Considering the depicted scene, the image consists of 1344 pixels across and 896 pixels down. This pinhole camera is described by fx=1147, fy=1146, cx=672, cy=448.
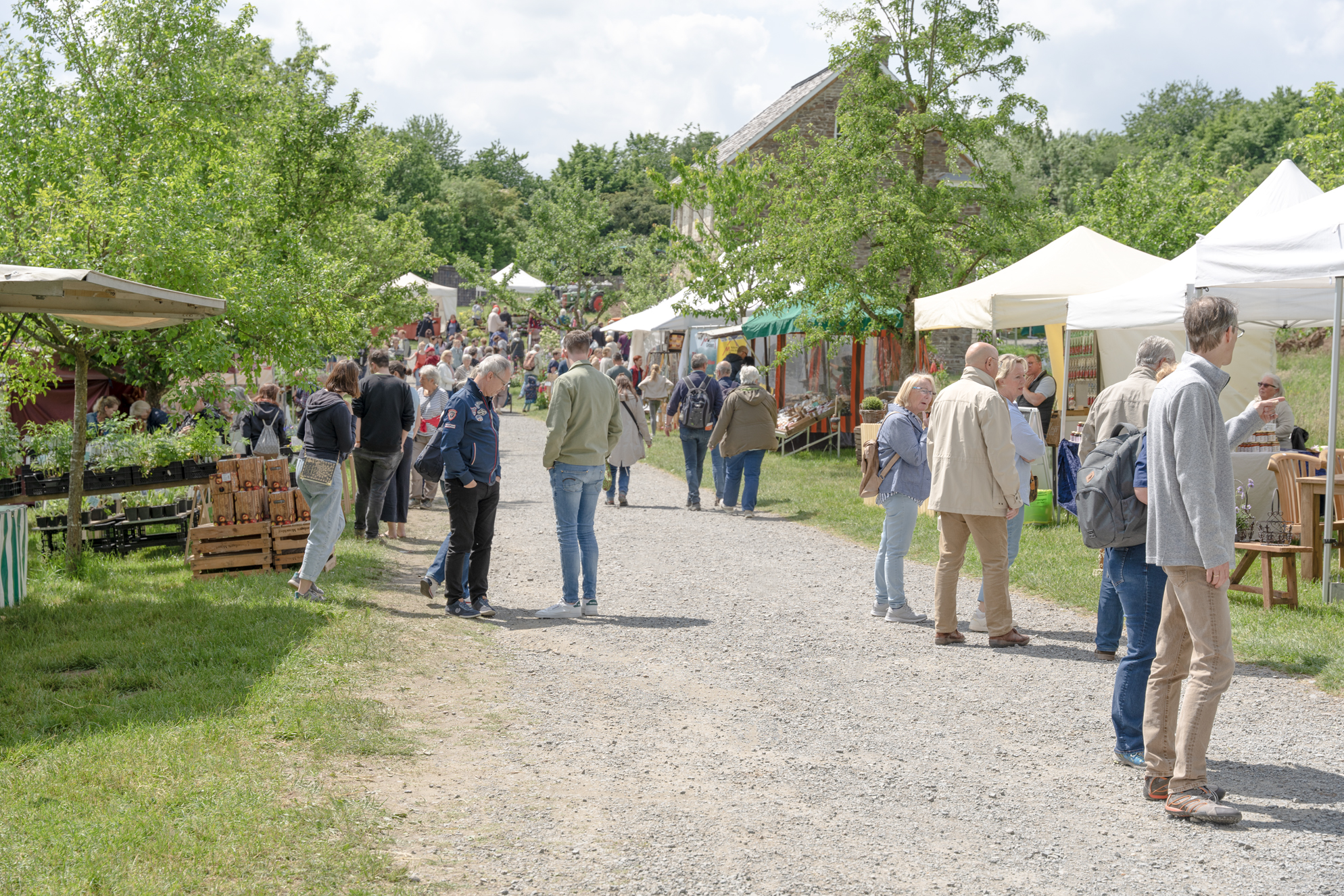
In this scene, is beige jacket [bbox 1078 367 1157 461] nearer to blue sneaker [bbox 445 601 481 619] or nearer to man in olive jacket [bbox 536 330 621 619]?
man in olive jacket [bbox 536 330 621 619]

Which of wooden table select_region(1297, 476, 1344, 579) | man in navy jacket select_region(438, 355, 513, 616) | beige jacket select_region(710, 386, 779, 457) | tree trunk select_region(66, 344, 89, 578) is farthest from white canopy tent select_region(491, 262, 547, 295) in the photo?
wooden table select_region(1297, 476, 1344, 579)

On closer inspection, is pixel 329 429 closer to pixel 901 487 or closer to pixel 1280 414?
pixel 901 487

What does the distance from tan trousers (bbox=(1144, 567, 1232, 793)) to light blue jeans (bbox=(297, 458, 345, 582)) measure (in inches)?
234

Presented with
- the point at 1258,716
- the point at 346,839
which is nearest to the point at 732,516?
the point at 1258,716

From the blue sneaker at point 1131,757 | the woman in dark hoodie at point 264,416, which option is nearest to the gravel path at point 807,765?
the blue sneaker at point 1131,757

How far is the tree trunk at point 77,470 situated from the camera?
9648 mm

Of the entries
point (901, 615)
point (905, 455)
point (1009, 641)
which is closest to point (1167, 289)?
point (905, 455)

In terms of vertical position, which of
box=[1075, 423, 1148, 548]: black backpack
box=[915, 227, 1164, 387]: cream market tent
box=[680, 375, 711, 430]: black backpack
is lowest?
box=[1075, 423, 1148, 548]: black backpack

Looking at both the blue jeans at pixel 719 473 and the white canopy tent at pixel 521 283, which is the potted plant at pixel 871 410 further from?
the white canopy tent at pixel 521 283

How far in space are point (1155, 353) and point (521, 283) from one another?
39947mm

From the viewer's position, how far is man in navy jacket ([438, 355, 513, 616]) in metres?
8.13

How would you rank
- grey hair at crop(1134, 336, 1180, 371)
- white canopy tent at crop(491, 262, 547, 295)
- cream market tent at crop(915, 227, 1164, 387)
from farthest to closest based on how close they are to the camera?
white canopy tent at crop(491, 262, 547, 295), cream market tent at crop(915, 227, 1164, 387), grey hair at crop(1134, 336, 1180, 371)

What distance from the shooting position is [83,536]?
1119cm

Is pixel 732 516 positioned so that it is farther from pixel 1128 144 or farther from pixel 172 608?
pixel 1128 144
